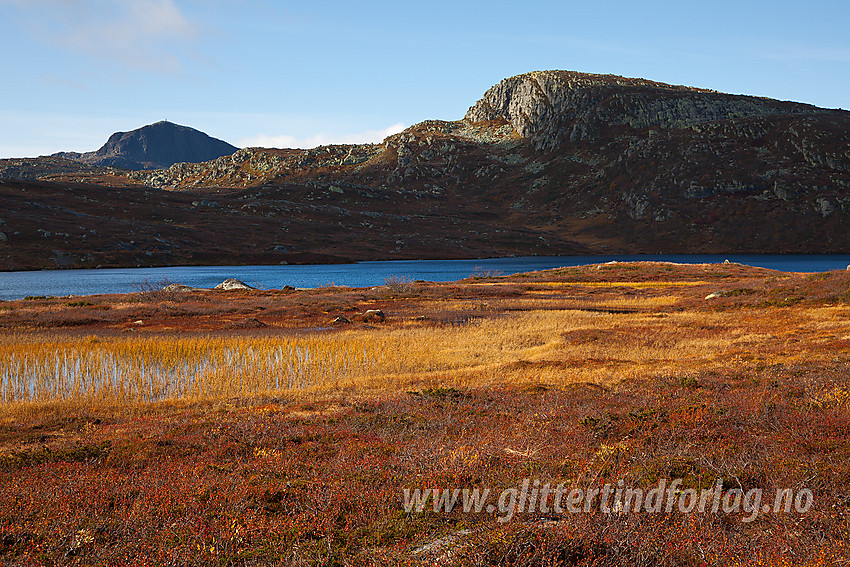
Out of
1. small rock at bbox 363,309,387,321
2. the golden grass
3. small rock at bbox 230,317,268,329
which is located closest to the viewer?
the golden grass

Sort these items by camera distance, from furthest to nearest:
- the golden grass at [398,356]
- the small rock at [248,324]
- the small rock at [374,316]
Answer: the small rock at [374,316] → the small rock at [248,324] → the golden grass at [398,356]

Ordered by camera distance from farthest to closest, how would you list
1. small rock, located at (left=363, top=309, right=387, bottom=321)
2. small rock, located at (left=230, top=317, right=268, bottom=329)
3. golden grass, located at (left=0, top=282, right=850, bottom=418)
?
1. small rock, located at (left=363, top=309, right=387, bottom=321)
2. small rock, located at (left=230, top=317, right=268, bottom=329)
3. golden grass, located at (left=0, top=282, right=850, bottom=418)

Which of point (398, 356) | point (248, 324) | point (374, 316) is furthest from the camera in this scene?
point (374, 316)

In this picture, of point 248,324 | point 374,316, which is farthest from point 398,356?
point 248,324

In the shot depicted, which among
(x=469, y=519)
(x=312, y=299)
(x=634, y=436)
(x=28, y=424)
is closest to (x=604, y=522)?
(x=469, y=519)

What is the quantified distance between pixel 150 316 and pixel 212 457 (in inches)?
1583

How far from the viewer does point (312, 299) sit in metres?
59.6

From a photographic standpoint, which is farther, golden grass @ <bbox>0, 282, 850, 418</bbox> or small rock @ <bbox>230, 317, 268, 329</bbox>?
small rock @ <bbox>230, 317, 268, 329</bbox>

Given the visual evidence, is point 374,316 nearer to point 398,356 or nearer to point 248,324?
point 248,324

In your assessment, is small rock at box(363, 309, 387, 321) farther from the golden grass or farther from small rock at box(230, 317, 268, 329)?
small rock at box(230, 317, 268, 329)

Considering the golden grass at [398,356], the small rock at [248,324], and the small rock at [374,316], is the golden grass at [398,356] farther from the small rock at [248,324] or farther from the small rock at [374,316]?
the small rock at [248,324]

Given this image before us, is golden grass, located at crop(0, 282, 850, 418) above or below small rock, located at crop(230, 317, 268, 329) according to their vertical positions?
above

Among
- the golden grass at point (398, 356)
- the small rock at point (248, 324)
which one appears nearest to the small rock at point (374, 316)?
the golden grass at point (398, 356)

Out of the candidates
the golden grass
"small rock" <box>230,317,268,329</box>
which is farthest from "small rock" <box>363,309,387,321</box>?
"small rock" <box>230,317,268,329</box>
